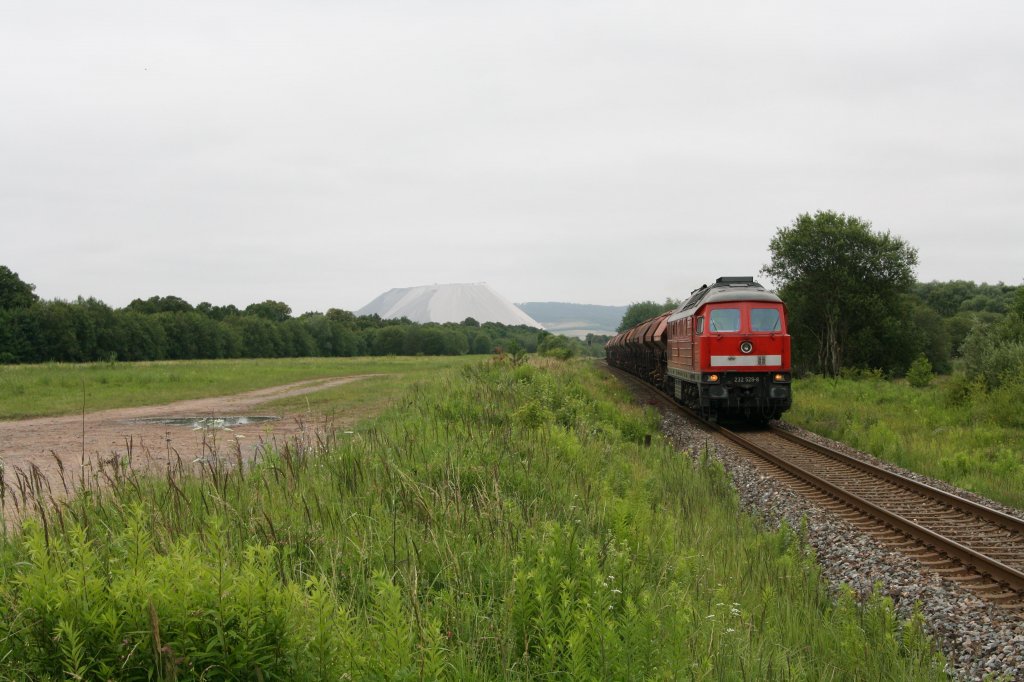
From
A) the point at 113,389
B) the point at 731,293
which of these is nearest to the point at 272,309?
the point at 113,389

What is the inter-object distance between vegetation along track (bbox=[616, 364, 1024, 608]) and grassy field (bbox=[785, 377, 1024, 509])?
1.46 m

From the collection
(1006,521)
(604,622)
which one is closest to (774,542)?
(1006,521)

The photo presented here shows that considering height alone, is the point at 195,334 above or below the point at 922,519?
above

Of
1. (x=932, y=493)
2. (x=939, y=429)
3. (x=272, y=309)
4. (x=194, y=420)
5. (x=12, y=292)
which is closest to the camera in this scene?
(x=932, y=493)

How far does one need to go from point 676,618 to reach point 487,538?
1295 millimetres

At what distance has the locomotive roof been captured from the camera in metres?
18.0

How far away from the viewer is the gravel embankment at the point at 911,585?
205 inches

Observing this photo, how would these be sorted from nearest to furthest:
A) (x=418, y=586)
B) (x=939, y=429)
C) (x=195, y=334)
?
(x=418, y=586)
(x=939, y=429)
(x=195, y=334)

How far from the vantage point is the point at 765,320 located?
59.2ft

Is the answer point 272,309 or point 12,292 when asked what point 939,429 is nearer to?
point 12,292

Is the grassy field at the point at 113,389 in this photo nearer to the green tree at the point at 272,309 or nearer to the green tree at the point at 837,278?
the green tree at the point at 837,278

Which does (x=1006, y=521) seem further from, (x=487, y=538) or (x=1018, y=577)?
(x=487, y=538)

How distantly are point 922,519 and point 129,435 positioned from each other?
12.6 m

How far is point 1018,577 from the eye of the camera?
21.0 feet
